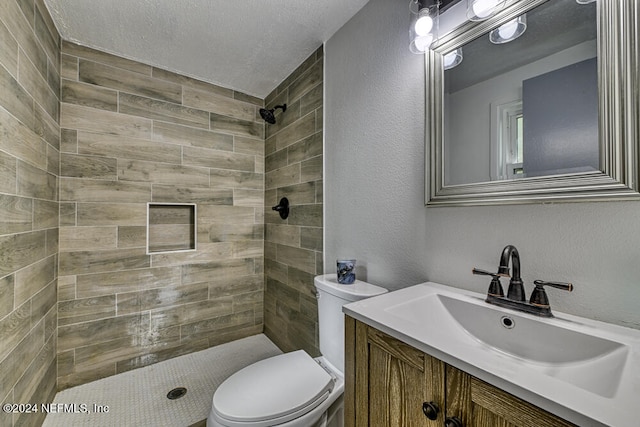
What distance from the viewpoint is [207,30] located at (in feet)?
5.31

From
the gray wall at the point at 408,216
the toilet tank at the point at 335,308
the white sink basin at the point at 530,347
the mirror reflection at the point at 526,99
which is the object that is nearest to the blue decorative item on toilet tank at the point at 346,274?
the toilet tank at the point at 335,308

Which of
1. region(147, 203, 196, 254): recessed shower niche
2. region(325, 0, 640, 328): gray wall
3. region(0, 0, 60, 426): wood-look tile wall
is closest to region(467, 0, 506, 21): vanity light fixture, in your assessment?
region(325, 0, 640, 328): gray wall

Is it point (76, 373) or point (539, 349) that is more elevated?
point (539, 349)

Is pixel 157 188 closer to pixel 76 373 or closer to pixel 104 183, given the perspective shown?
pixel 104 183

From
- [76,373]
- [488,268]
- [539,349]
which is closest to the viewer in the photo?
[539,349]

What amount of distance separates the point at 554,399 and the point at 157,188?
7.45 feet

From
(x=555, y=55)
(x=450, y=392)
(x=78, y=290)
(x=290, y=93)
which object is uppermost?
(x=290, y=93)

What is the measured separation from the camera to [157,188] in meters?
2.00

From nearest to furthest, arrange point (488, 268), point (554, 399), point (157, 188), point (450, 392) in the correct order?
point (554, 399)
point (450, 392)
point (488, 268)
point (157, 188)

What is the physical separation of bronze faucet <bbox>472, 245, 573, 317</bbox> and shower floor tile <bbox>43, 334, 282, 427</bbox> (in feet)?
5.32

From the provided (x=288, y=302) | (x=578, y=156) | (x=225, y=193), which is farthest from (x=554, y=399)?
(x=225, y=193)

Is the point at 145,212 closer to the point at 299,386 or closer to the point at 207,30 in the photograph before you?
the point at 207,30

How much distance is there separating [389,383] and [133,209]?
198 cm

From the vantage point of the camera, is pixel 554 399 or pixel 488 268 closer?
pixel 554 399
